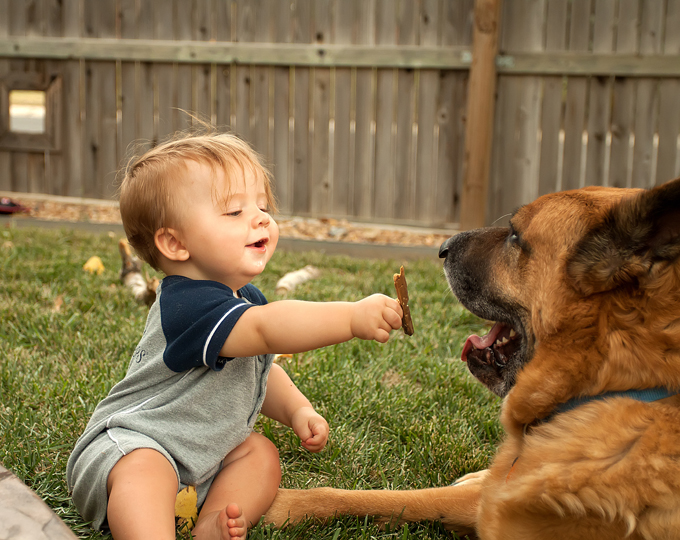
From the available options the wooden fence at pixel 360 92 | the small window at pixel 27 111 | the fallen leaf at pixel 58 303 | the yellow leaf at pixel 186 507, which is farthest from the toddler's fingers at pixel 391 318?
the small window at pixel 27 111

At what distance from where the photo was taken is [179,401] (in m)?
1.84

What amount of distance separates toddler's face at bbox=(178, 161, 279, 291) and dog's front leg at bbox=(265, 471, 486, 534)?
72 cm

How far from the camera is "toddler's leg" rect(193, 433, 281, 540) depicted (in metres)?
1.80

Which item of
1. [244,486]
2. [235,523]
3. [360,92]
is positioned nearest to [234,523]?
[235,523]

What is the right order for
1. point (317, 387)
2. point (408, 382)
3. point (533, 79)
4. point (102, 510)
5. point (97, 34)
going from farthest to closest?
point (97, 34)
point (533, 79)
point (408, 382)
point (317, 387)
point (102, 510)

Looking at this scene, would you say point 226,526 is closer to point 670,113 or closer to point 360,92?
point 360,92

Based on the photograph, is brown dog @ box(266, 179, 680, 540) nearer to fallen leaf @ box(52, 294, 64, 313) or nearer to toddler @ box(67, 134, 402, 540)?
toddler @ box(67, 134, 402, 540)

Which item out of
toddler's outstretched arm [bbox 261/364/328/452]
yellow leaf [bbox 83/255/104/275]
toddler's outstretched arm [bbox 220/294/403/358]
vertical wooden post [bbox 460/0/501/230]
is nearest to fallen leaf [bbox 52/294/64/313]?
yellow leaf [bbox 83/255/104/275]

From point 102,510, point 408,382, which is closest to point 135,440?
point 102,510

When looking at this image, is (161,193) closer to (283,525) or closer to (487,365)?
(283,525)

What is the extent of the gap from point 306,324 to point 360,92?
558cm

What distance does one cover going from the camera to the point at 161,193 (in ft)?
6.07

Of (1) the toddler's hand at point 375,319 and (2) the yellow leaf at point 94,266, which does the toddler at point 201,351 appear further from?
(2) the yellow leaf at point 94,266

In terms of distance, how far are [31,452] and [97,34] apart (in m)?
6.62
